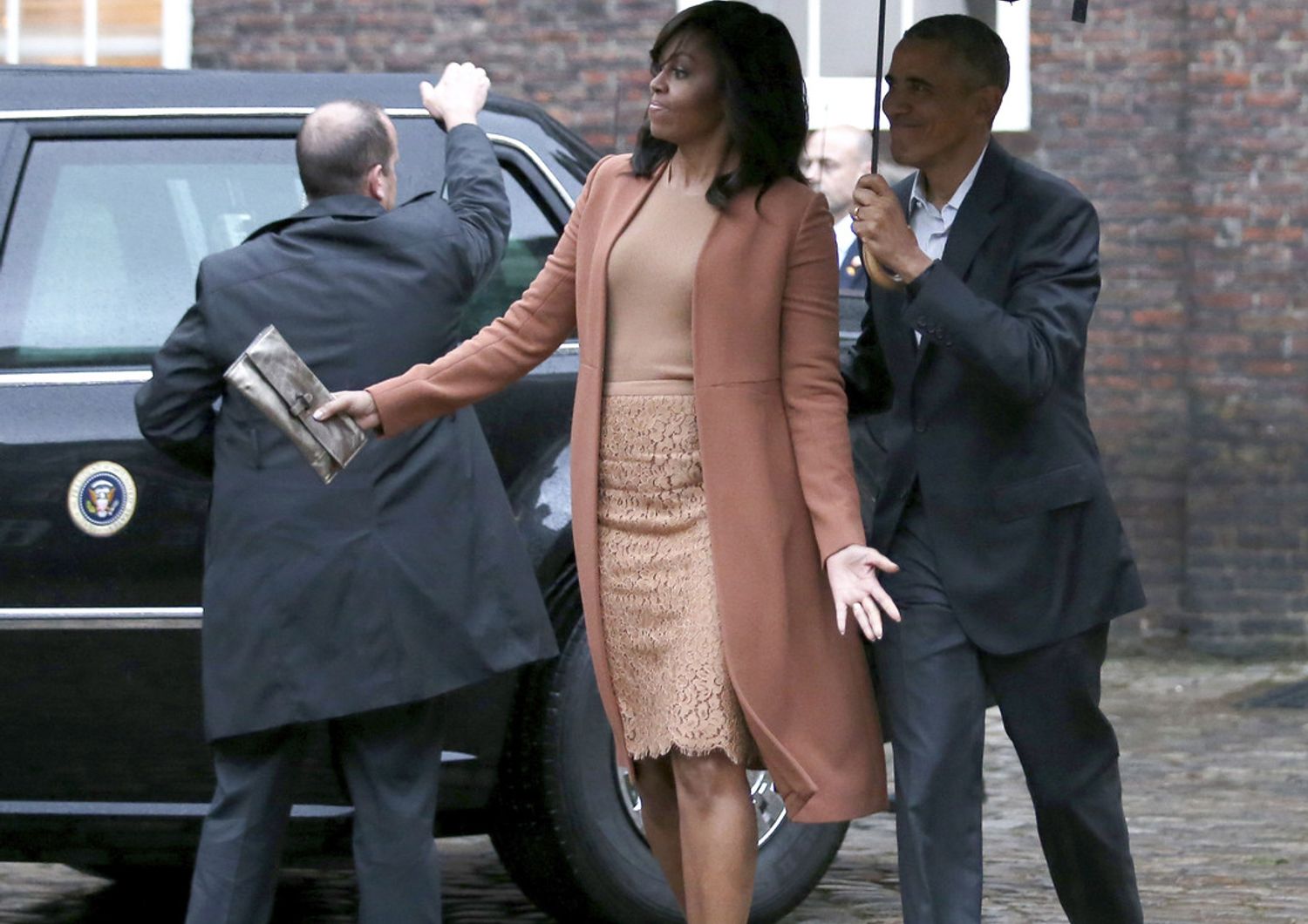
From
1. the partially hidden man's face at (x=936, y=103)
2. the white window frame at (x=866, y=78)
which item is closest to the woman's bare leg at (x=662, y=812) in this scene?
the partially hidden man's face at (x=936, y=103)

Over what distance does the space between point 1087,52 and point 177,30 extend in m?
3.91

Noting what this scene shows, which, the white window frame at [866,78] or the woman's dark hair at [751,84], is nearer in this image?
the woman's dark hair at [751,84]

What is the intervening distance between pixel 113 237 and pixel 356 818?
1320mm

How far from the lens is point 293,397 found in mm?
3963

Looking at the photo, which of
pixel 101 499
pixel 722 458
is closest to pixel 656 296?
pixel 722 458

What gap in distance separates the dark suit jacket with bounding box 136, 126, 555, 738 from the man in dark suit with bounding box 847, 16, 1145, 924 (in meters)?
0.84

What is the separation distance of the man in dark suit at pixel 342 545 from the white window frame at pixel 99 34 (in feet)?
20.6

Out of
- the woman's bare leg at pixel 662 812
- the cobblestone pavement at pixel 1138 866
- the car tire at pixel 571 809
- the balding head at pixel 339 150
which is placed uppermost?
the balding head at pixel 339 150

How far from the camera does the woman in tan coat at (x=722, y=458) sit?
3.95 meters

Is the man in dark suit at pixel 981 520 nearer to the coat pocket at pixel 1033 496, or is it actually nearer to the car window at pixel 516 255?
the coat pocket at pixel 1033 496

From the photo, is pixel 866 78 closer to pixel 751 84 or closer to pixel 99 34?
pixel 99 34

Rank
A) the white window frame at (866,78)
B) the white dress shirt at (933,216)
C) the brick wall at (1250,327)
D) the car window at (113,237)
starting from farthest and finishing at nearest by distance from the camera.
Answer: the white window frame at (866,78), the brick wall at (1250,327), the car window at (113,237), the white dress shirt at (933,216)

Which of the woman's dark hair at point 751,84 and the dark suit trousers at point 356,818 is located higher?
the woman's dark hair at point 751,84

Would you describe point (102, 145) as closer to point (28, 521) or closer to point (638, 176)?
point (28, 521)
